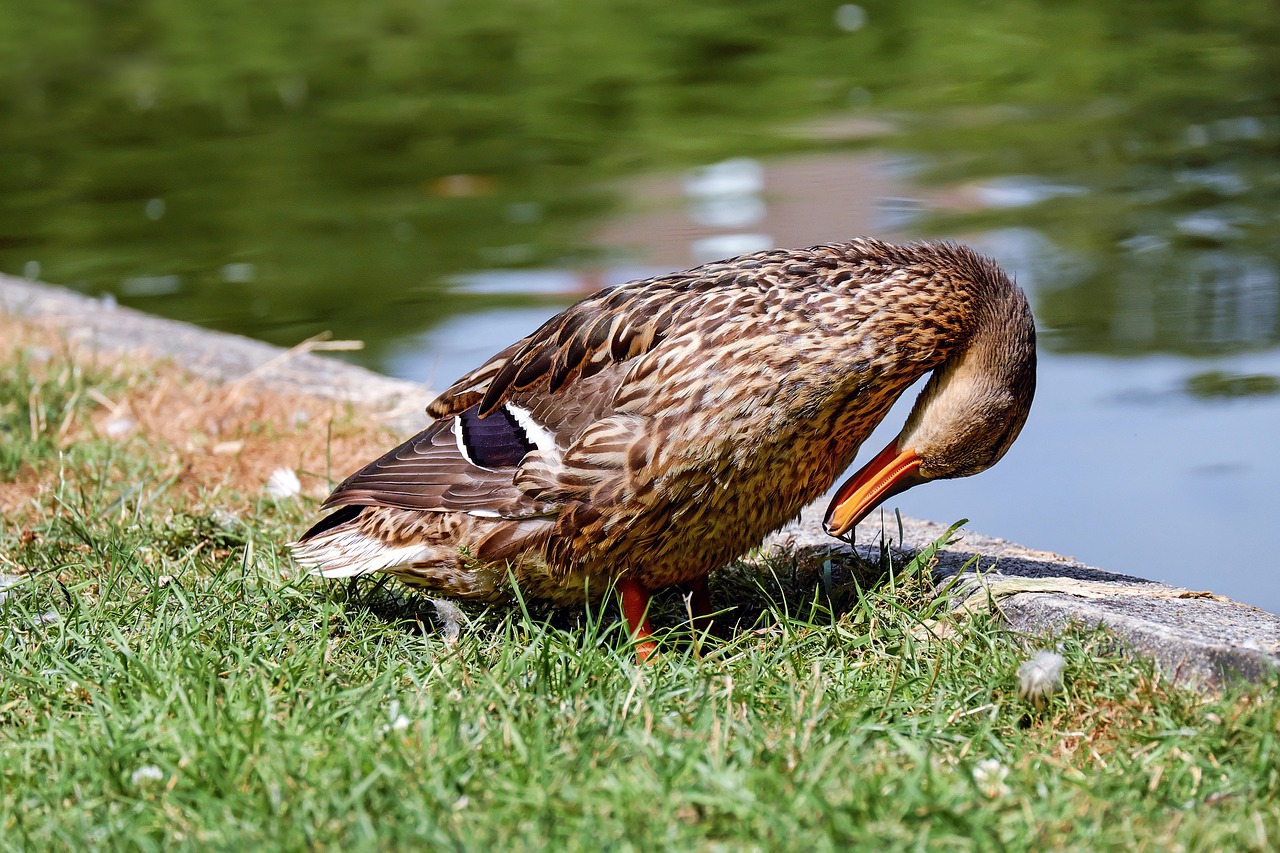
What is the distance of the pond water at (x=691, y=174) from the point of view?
6.52 meters

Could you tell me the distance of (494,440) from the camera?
3590mm

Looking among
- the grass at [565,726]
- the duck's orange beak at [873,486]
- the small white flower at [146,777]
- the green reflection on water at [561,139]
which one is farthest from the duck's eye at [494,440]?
the green reflection on water at [561,139]

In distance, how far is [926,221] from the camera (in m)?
7.78

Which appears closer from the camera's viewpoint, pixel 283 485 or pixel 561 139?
pixel 283 485

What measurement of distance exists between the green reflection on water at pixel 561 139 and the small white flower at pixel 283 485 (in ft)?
7.42

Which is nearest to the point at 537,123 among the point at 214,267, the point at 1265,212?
the point at 214,267

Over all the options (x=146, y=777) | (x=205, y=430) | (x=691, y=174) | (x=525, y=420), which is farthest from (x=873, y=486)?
(x=691, y=174)

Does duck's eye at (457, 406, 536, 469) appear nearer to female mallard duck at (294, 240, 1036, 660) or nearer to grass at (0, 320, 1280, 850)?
female mallard duck at (294, 240, 1036, 660)

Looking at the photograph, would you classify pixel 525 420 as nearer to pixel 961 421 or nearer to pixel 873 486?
pixel 873 486

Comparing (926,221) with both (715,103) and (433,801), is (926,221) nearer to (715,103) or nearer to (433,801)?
(715,103)

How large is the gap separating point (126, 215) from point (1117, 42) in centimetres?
725

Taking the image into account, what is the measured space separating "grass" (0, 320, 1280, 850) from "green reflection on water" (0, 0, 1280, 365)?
3239 mm

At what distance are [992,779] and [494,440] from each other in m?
1.44

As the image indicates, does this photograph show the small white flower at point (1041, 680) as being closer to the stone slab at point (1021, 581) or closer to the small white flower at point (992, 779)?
the stone slab at point (1021, 581)
